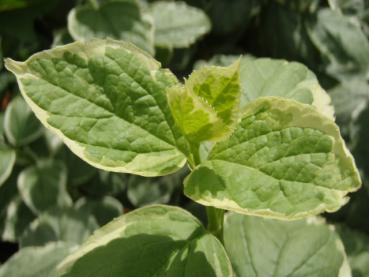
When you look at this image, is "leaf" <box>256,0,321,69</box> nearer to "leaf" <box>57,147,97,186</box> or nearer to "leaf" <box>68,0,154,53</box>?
"leaf" <box>68,0,154,53</box>

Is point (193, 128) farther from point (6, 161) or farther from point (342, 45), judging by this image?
point (342, 45)

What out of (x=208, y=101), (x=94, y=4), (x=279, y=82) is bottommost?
(x=94, y=4)

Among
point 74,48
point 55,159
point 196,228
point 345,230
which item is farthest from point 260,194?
point 55,159

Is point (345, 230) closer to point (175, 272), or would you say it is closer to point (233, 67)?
point (175, 272)

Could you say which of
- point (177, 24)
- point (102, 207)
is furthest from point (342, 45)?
point (102, 207)

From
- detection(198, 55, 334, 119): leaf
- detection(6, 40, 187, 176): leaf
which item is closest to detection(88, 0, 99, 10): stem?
detection(198, 55, 334, 119): leaf

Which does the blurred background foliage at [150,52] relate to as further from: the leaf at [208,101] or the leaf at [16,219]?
the leaf at [208,101]
